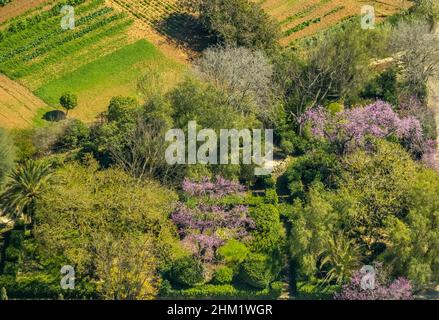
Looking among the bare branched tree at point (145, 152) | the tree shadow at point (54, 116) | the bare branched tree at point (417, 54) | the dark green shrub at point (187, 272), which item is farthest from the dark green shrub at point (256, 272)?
the bare branched tree at point (417, 54)

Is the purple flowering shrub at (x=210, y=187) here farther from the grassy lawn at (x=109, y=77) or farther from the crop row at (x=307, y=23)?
the crop row at (x=307, y=23)

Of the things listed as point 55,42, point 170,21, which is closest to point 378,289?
point 170,21

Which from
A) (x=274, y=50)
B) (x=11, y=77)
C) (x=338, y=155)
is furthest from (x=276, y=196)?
(x=11, y=77)

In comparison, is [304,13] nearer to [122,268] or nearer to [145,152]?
[145,152]

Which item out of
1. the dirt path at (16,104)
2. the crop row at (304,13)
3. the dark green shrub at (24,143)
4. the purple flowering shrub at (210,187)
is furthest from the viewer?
the crop row at (304,13)
